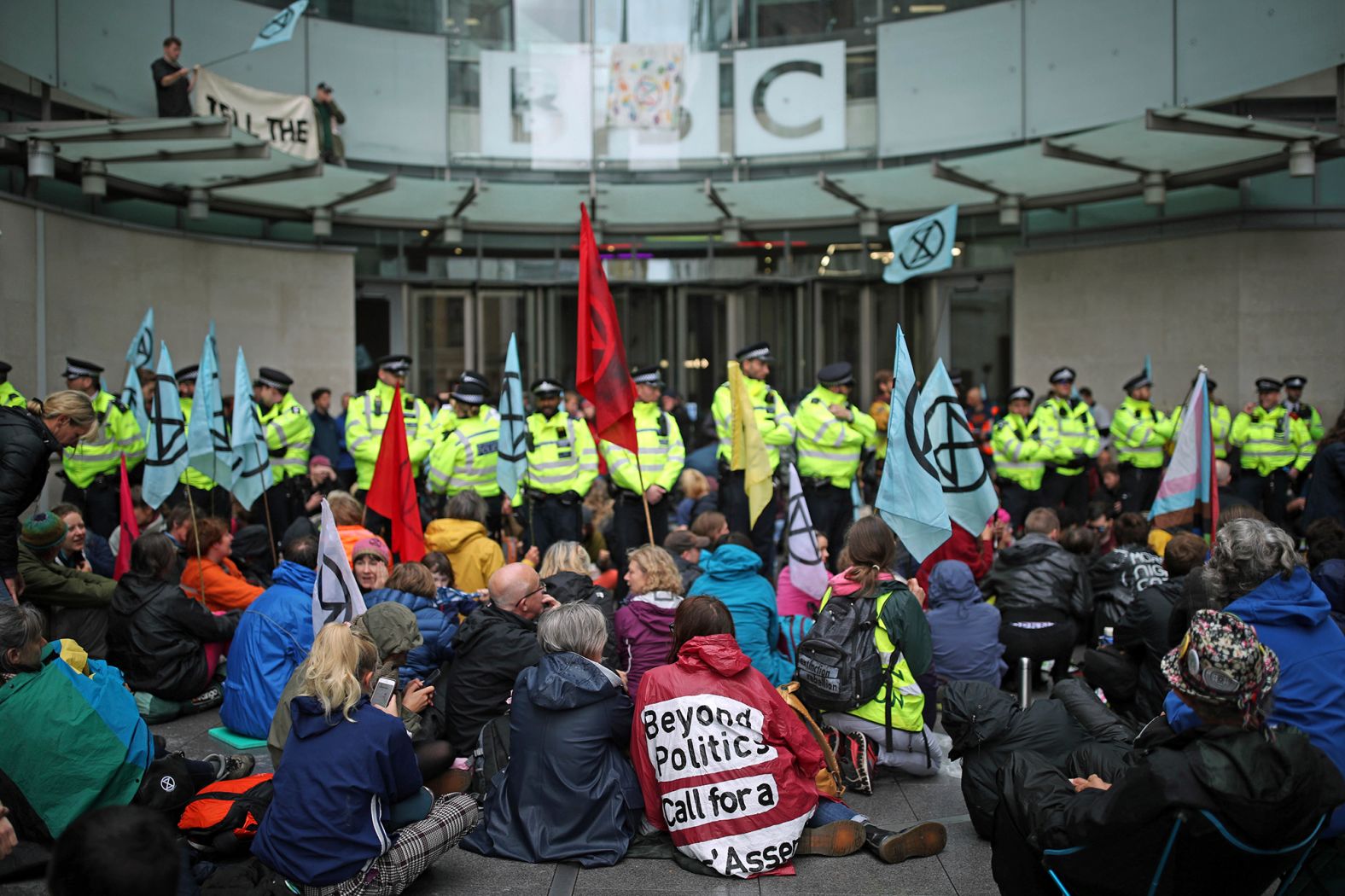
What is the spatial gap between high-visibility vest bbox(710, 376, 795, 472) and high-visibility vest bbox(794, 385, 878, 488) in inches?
5.0

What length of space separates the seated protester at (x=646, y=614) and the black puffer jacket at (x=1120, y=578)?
3.24 m

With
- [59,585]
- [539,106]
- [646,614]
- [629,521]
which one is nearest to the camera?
[646,614]

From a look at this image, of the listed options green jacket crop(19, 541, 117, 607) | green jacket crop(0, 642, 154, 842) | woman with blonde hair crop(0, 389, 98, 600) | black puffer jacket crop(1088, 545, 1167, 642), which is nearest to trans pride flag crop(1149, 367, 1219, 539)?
black puffer jacket crop(1088, 545, 1167, 642)

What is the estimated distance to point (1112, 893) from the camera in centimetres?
390

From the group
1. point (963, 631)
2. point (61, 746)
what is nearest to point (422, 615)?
point (61, 746)

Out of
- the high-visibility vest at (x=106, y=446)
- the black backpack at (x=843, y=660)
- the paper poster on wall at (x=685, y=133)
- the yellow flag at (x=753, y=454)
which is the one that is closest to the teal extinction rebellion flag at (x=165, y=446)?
the high-visibility vest at (x=106, y=446)

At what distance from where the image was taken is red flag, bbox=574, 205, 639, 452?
7.88 m

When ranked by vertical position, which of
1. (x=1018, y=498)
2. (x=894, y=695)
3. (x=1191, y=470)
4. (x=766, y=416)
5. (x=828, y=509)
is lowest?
(x=894, y=695)

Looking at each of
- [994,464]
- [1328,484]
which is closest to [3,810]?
[1328,484]

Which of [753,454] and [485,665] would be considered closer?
[485,665]

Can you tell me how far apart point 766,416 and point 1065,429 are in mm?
4176

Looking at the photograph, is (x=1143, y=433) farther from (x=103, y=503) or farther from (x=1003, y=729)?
(x=103, y=503)

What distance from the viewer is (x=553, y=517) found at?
35.7ft

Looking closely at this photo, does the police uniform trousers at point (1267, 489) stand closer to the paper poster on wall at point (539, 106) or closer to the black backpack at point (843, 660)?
the black backpack at point (843, 660)
